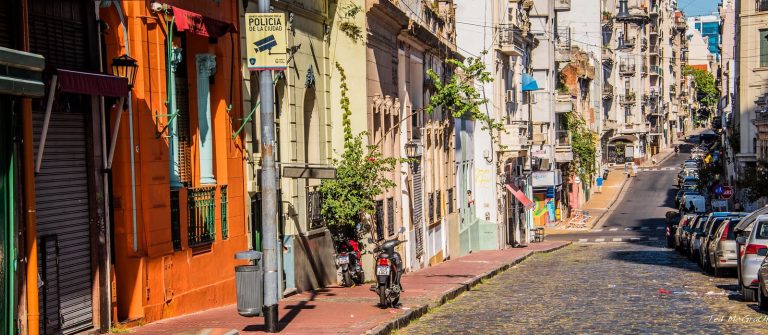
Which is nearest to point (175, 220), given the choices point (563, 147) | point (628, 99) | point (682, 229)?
point (682, 229)

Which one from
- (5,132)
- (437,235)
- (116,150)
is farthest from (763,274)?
(437,235)

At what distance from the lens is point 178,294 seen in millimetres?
16469

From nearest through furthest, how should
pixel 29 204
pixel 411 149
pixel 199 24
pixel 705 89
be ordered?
pixel 29 204
pixel 199 24
pixel 411 149
pixel 705 89

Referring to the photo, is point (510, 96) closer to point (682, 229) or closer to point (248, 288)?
point (682, 229)

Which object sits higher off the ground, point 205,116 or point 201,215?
point 205,116

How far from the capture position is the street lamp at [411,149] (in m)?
32.3

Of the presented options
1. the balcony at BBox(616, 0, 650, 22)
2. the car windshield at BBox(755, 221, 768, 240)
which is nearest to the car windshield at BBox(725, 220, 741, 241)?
the car windshield at BBox(755, 221, 768, 240)

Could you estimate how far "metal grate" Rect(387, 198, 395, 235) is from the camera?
29.9 metres

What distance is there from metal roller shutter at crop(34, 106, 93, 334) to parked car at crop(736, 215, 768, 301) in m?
11.3

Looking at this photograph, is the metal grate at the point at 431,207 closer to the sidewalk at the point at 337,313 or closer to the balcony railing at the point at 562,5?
the sidewalk at the point at 337,313

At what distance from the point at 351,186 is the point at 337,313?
21.8 feet

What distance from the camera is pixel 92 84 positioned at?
45.0 ft

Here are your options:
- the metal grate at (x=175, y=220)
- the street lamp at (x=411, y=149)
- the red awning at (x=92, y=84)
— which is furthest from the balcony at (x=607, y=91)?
the red awning at (x=92, y=84)

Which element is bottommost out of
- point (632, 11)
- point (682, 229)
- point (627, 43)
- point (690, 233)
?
point (682, 229)
